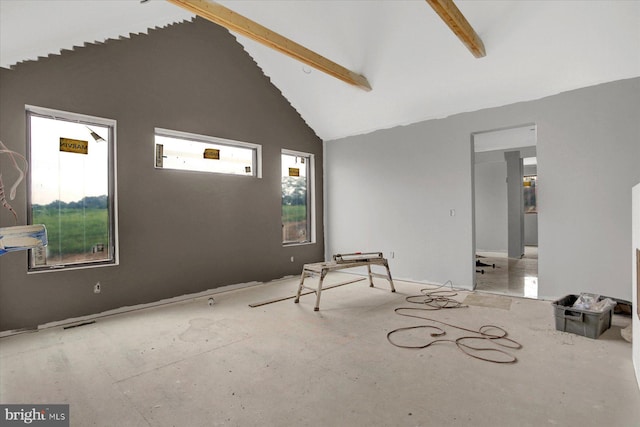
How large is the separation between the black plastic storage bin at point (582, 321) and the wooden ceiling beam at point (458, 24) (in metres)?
2.95

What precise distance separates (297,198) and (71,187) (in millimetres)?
3605

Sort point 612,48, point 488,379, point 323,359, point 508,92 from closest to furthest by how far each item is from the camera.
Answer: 1. point 488,379
2. point 323,359
3. point 612,48
4. point 508,92

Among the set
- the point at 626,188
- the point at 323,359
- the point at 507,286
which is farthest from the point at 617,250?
the point at 323,359

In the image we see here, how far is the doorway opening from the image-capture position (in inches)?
281

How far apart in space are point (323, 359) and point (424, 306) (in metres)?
1.94

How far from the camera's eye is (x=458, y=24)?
3.31m

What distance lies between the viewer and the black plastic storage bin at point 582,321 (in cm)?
301

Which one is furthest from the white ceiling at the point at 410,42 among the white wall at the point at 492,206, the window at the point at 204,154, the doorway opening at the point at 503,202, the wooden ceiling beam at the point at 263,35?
the white wall at the point at 492,206

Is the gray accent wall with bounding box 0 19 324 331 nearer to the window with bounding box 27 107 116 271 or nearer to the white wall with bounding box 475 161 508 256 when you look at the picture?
the window with bounding box 27 107 116 271

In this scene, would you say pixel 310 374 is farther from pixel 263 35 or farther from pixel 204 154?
pixel 204 154

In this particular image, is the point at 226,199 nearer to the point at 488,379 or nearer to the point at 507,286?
the point at 488,379

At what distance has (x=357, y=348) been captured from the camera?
113 inches

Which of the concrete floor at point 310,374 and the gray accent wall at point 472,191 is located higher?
the gray accent wall at point 472,191

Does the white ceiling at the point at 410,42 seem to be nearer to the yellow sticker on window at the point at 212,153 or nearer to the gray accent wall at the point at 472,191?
the gray accent wall at the point at 472,191
